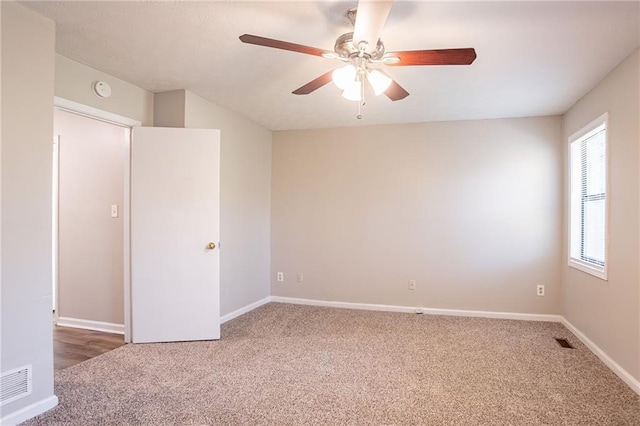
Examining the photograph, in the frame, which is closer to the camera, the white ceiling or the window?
the white ceiling

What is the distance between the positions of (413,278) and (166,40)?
138 inches

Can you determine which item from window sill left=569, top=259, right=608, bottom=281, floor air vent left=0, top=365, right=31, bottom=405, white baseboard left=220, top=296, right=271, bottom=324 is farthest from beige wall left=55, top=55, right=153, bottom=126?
window sill left=569, top=259, right=608, bottom=281

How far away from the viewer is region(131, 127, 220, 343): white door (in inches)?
125

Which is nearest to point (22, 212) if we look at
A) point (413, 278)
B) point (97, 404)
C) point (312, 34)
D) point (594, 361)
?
point (97, 404)

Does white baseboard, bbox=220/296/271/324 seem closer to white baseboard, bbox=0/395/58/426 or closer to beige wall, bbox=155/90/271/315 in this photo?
beige wall, bbox=155/90/271/315

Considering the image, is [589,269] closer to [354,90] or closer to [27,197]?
[354,90]

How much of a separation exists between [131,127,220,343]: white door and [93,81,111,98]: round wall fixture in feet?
1.18

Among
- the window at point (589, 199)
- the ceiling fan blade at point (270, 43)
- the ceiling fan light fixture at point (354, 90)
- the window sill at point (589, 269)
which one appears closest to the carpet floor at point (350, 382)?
the window sill at point (589, 269)

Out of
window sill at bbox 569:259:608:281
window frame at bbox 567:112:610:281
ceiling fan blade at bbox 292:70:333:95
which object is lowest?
window sill at bbox 569:259:608:281

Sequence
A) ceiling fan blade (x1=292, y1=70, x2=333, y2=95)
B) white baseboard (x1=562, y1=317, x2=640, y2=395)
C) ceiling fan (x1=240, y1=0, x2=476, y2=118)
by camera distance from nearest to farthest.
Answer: ceiling fan (x1=240, y1=0, x2=476, y2=118)
ceiling fan blade (x1=292, y1=70, x2=333, y2=95)
white baseboard (x1=562, y1=317, x2=640, y2=395)

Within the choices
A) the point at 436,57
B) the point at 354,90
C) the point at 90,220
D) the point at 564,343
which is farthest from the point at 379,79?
the point at 90,220

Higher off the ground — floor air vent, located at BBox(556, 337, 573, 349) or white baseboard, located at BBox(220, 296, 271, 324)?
white baseboard, located at BBox(220, 296, 271, 324)

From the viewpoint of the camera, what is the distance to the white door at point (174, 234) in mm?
3174

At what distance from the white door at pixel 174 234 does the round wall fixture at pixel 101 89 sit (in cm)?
36
